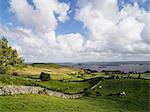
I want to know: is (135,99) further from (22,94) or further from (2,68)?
(2,68)

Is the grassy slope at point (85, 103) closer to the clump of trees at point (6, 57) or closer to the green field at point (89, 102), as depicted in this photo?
the green field at point (89, 102)

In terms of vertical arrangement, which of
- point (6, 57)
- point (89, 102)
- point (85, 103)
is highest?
point (6, 57)

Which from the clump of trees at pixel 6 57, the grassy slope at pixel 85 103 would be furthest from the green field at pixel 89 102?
the clump of trees at pixel 6 57

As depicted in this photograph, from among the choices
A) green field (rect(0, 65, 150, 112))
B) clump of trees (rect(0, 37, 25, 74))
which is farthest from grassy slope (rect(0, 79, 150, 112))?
clump of trees (rect(0, 37, 25, 74))

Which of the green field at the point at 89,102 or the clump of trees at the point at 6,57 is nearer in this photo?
the green field at the point at 89,102

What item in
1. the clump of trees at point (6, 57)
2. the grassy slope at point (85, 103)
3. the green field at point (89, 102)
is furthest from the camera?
the clump of trees at point (6, 57)

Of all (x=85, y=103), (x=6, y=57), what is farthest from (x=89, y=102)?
(x=6, y=57)

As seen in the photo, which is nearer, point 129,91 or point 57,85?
point 129,91

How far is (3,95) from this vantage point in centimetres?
4300

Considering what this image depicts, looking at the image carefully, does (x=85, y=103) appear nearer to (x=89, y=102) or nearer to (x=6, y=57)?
(x=89, y=102)

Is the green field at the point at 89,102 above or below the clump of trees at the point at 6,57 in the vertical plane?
below

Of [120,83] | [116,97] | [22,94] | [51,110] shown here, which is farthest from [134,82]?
[51,110]

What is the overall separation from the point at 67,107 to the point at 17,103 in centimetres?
736

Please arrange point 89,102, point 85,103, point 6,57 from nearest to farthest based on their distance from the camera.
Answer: point 85,103
point 89,102
point 6,57
